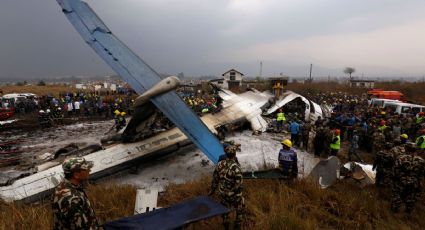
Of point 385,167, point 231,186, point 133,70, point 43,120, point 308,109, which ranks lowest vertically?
point 43,120

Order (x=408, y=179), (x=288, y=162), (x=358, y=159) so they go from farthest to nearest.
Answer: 1. (x=358, y=159)
2. (x=288, y=162)
3. (x=408, y=179)

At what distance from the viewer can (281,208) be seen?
667cm

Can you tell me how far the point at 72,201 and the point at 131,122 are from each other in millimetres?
6700

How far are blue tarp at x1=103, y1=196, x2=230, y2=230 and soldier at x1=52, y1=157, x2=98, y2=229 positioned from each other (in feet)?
2.51

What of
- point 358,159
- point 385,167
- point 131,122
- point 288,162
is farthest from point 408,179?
point 131,122

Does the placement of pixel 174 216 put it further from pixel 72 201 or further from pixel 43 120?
pixel 43 120

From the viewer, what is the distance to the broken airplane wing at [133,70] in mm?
8805

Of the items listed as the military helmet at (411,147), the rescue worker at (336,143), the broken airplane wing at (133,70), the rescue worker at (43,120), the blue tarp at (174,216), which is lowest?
the rescue worker at (43,120)

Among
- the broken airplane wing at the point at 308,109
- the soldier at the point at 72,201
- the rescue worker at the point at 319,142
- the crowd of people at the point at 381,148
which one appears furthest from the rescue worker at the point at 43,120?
the soldier at the point at 72,201

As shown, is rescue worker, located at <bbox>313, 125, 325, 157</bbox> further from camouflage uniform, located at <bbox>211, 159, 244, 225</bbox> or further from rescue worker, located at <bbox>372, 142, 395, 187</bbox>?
camouflage uniform, located at <bbox>211, 159, 244, 225</bbox>

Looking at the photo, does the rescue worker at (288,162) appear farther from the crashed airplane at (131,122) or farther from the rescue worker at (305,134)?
the rescue worker at (305,134)

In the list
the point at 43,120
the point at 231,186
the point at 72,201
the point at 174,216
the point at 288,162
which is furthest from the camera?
the point at 43,120

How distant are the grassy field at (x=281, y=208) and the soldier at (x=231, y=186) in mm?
554

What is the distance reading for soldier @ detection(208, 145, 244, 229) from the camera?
18.8 feet
